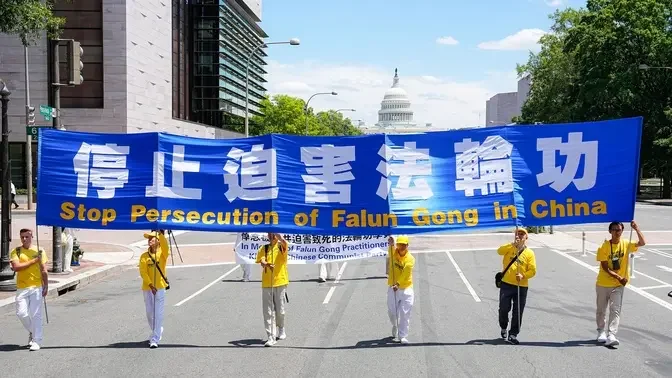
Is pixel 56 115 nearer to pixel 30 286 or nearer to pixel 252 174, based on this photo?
pixel 30 286

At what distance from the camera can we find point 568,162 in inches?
370

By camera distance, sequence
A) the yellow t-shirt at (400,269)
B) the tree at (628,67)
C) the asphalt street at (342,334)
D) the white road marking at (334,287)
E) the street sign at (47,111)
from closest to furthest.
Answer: the asphalt street at (342,334) < the yellow t-shirt at (400,269) < the white road marking at (334,287) < the street sign at (47,111) < the tree at (628,67)

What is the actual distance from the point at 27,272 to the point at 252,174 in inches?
131

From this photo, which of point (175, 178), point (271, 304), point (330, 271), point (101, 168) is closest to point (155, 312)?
point (271, 304)

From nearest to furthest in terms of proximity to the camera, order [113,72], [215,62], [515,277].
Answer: [515,277] → [113,72] → [215,62]

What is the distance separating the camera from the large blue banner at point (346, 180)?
9.30 metres

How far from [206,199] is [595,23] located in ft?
191

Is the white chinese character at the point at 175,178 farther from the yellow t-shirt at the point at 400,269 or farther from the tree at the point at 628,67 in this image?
the tree at the point at 628,67

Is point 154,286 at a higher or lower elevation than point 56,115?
lower

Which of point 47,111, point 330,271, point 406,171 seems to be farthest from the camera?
point 330,271

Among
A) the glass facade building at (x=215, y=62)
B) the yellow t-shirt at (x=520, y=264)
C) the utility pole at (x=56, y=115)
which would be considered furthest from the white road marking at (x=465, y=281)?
the glass facade building at (x=215, y=62)

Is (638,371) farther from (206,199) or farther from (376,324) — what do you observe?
(206,199)

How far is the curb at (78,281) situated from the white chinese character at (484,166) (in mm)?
8214

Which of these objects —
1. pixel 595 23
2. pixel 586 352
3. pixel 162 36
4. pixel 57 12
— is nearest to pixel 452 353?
pixel 586 352
